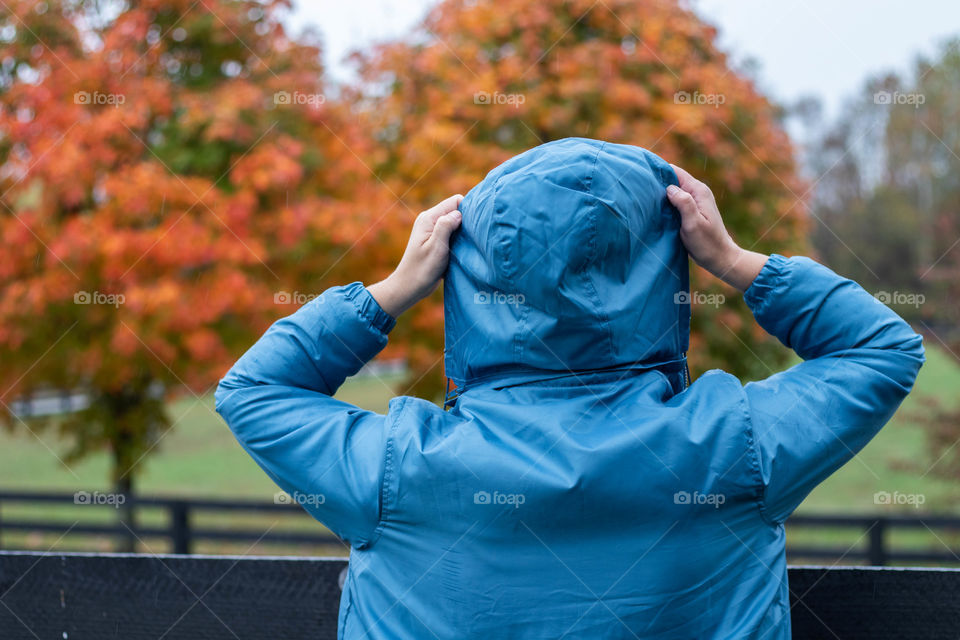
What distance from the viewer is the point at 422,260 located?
3.82 feet

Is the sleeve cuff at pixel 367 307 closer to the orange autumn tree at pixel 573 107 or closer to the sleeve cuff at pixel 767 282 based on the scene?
the sleeve cuff at pixel 767 282

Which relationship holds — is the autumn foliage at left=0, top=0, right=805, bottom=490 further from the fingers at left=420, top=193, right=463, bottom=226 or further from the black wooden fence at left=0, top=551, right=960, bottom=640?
the fingers at left=420, top=193, right=463, bottom=226

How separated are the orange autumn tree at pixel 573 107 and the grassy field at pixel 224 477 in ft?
6.83

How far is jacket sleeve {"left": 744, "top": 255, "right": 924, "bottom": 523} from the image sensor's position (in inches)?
40.0

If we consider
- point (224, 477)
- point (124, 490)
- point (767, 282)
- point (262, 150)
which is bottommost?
point (224, 477)

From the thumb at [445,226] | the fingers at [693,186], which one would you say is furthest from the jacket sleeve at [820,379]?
the thumb at [445,226]

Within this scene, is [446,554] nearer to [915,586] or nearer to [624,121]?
[915,586]

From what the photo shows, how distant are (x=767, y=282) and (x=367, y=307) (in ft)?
1.87

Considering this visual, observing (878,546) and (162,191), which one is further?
(878,546)

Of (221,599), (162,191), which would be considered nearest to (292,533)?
(162,191)

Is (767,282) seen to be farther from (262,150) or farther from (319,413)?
(262,150)

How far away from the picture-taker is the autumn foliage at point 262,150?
4527mm

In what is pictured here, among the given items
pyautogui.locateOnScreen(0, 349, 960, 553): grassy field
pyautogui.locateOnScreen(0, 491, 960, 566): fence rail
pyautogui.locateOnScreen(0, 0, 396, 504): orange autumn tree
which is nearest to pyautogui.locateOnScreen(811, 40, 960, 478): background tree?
pyautogui.locateOnScreen(0, 349, 960, 553): grassy field

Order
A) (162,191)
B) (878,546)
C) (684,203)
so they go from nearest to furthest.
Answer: (684,203) → (162,191) → (878,546)
